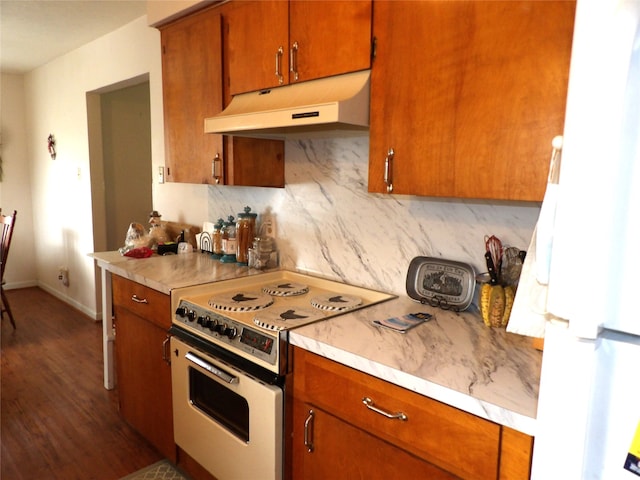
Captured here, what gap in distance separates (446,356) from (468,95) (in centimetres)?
73

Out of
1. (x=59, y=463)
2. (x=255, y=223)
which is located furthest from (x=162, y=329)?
(x=59, y=463)

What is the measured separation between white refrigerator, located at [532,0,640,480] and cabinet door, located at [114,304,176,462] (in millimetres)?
1652

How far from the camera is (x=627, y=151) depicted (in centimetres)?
59

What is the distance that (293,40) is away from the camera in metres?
1.76

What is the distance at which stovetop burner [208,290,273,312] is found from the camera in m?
1.70

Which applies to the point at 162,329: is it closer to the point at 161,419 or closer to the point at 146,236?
the point at 161,419

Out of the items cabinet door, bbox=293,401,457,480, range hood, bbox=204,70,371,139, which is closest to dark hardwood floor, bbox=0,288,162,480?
cabinet door, bbox=293,401,457,480

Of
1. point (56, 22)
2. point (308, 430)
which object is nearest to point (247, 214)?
point (308, 430)

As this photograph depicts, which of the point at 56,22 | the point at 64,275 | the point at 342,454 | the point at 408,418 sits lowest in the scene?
the point at 64,275

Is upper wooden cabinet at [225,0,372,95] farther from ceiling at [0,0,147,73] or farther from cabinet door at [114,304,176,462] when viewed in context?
ceiling at [0,0,147,73]

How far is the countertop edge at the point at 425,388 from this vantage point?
94cm

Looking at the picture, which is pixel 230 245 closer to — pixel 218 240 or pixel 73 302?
pixel 218 240

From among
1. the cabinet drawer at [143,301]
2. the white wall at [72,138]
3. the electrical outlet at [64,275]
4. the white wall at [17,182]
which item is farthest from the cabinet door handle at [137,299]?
the white wall at [17,182]

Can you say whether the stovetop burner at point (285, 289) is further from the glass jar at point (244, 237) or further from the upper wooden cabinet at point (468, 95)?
the upper wooden cabinet at point (468, 95)
